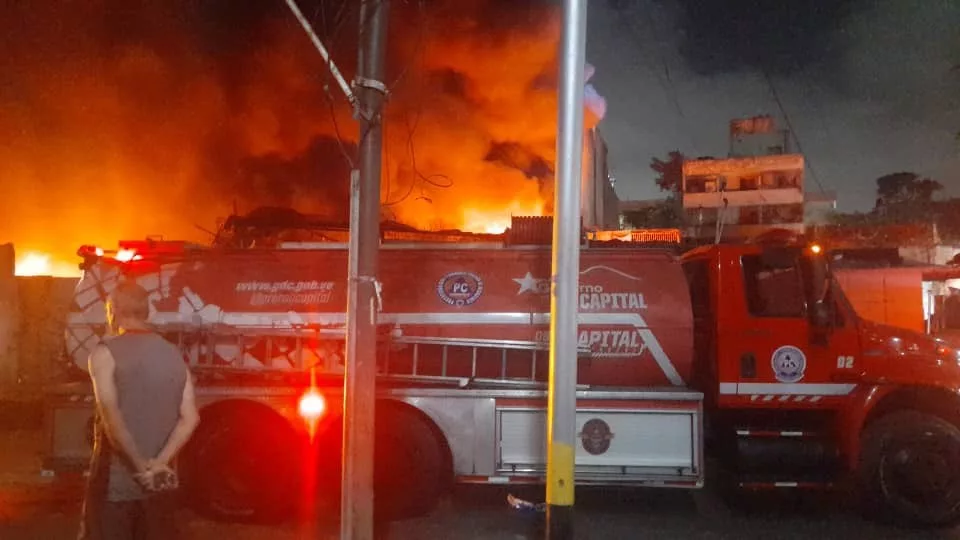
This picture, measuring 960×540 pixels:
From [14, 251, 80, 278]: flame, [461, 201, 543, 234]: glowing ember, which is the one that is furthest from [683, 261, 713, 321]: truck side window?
[14, 251, 80, 278]: flame

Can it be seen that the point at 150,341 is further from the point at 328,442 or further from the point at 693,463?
the point at 693,463

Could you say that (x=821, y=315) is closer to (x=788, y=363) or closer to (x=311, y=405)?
(x=788, y=363)

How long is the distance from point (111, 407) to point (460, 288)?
4133mm

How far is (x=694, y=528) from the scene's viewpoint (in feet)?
22.6

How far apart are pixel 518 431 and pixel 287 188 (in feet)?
40.0

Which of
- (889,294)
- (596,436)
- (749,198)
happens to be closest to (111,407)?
(596,436)

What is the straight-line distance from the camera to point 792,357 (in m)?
6.98

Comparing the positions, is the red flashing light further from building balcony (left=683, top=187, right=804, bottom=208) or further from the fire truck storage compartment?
building balcony (left=683, top=187, right=804, bottom=208)

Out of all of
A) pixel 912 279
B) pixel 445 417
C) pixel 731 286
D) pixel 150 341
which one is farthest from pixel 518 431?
pixel 912 279

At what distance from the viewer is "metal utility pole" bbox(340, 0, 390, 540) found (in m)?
4.57

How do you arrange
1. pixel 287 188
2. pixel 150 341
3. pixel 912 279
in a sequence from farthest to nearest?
1. pixel 287 188
2. pixel 912 279
3. pixel 150 341

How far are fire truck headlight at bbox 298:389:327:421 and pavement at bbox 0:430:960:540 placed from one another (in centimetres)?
96

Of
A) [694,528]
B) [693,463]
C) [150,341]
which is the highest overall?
[150,341]

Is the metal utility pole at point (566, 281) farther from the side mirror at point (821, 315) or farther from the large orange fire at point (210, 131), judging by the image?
the large orange fire at point (210, 131)
